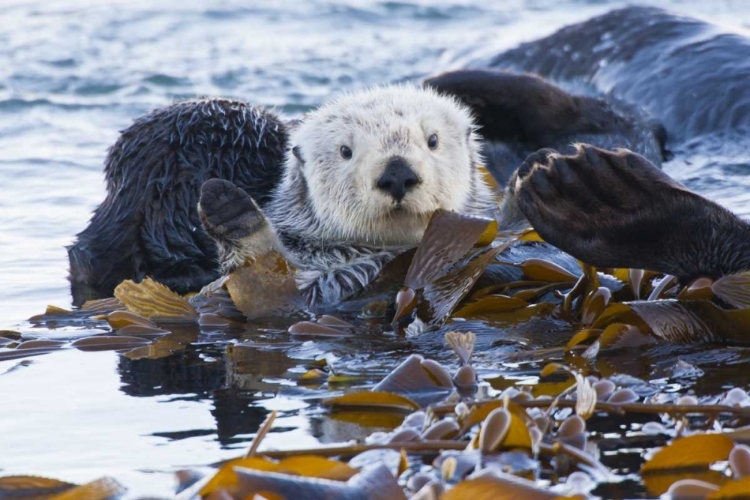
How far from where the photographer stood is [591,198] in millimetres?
3270

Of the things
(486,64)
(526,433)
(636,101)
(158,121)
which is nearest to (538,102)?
(636,101)

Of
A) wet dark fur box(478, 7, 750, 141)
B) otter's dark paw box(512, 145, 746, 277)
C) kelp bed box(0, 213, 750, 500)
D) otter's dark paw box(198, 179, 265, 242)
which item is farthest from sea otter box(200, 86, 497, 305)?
wet dark fur box(478, 7, 750, 141)

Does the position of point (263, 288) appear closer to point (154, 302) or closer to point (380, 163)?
point (154, 302)

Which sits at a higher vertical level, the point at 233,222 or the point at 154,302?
the point at 233,222

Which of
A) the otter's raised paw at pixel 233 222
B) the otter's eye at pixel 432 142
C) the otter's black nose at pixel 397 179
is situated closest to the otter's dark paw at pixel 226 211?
the otter's raised paw at pixel 233 222

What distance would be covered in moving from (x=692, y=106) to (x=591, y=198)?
12.3ft

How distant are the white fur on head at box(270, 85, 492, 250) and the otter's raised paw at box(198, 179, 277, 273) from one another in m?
0.35

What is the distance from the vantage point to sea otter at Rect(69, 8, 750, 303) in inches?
129

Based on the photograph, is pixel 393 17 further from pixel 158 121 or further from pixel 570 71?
pixel 158 121

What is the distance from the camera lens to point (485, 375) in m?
3.08

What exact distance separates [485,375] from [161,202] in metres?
2.08

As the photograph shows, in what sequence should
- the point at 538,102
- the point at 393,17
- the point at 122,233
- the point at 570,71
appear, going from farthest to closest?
the point at 393,17, the point at 570,71, the point at 538,102, the point at 122,233

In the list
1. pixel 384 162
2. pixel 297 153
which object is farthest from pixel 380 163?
pixel 297 153

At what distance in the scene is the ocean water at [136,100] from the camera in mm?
2740
